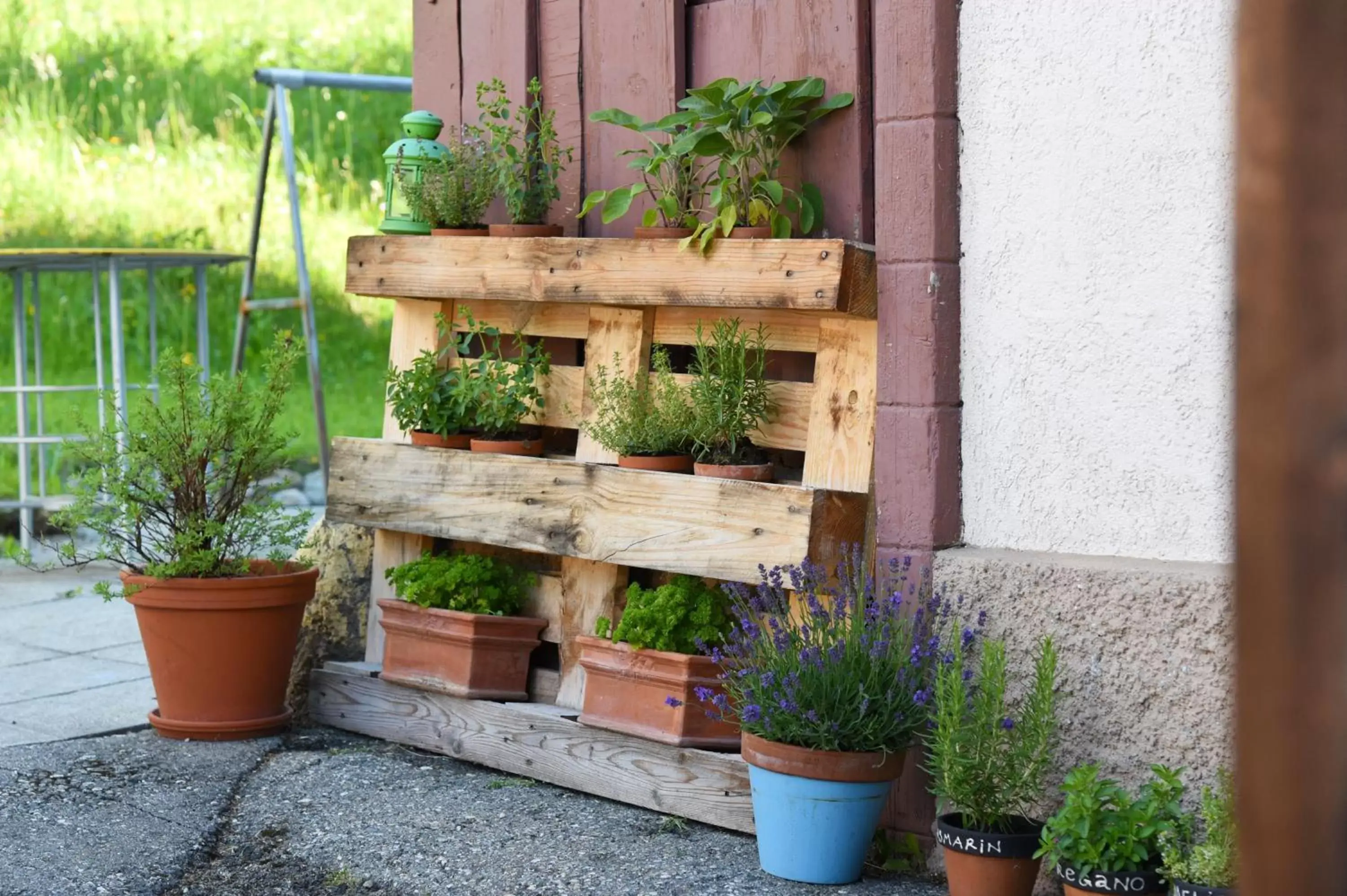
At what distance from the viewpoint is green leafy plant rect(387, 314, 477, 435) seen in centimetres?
436

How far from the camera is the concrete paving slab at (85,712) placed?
177 inches

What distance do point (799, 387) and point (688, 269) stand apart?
40cm

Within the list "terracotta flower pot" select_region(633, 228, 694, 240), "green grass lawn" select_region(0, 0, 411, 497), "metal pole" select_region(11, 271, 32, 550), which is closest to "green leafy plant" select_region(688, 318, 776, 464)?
"terracotta flower pot" select_region(633, 228, 694, 240)

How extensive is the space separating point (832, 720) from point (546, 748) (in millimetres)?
1049

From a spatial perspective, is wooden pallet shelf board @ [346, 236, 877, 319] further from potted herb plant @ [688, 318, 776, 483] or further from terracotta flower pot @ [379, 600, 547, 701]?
terracotta flower pot @ [379, 600, 547, 701]

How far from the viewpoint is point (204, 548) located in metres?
4.41

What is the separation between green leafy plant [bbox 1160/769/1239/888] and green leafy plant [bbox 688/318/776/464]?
136cm

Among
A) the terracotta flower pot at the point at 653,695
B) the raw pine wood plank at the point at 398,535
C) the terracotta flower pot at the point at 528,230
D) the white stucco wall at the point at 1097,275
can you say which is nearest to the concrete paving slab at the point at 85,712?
the raw pine wood plank at the point at 398,535

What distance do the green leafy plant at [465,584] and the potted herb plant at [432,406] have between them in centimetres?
34

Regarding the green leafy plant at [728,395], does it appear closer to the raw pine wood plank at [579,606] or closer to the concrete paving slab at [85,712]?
the raw pine wood plank at [579,606]

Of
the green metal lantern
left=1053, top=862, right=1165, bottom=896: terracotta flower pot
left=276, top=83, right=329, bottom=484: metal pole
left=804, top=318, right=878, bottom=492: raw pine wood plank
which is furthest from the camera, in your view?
left=276, top=83, right=329, bottom=484: metal pole

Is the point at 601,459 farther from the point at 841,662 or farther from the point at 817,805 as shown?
the point at 817,805

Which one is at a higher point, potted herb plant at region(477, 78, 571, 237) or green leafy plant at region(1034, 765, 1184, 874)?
potted herb plant at region(477, 78, 571, 237)

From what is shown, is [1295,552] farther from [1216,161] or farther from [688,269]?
[688,269]
